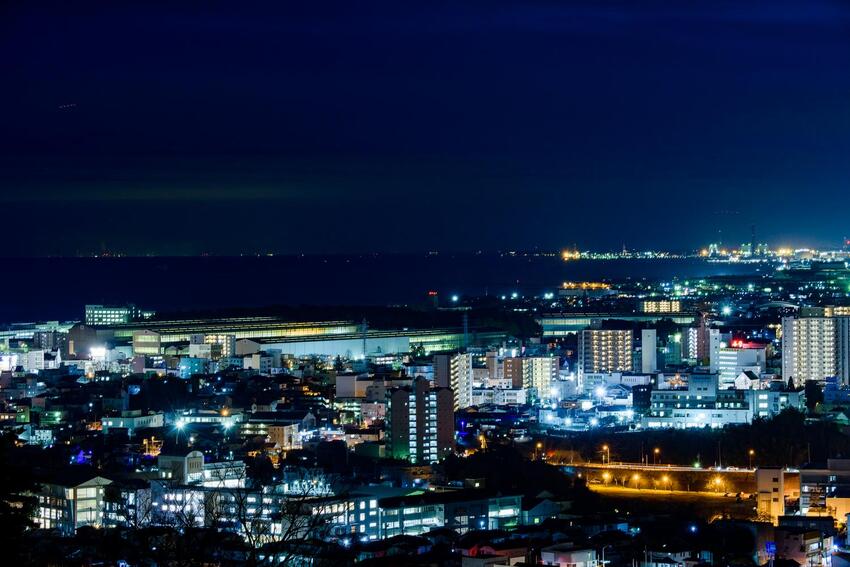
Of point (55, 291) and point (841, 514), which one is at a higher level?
point (55, 291)

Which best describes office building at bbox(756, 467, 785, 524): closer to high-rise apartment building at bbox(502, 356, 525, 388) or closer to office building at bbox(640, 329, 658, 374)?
high-rise apartment building at bbox(502, 356, 525, 388)

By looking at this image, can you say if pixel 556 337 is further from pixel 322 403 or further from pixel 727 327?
pixel 322 403

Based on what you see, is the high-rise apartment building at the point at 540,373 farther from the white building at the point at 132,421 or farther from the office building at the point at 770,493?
the office building at the point at 770,493

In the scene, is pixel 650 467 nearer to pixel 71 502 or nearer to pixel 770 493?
pixel 770 493

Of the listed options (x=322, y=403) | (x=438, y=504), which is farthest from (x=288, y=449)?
(x=438, y=504)

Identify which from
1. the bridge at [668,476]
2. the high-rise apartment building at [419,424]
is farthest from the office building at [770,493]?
the high-rise apartment building at [419,424]

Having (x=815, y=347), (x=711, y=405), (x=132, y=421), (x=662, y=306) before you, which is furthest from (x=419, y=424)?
(x=662, y=306)
